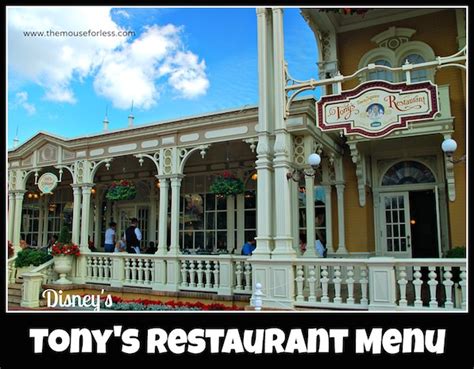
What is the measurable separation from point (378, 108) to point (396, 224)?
4257 millimetres

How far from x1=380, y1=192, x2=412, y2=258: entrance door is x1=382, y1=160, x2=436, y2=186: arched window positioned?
0.96ft

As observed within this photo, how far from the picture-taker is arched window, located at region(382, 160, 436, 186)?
9.42 m

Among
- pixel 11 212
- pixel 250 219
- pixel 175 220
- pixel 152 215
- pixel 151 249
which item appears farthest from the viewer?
pixel 152 215

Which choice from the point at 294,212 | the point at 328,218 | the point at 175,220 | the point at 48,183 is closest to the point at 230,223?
the point at 175,220

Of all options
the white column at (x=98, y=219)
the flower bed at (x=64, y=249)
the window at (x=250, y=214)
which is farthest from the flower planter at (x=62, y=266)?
the window at (x=250, y=214)

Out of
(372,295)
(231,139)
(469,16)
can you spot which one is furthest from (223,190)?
(469,16)

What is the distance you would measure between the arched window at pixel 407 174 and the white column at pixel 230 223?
391 cm

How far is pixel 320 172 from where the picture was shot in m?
10.1

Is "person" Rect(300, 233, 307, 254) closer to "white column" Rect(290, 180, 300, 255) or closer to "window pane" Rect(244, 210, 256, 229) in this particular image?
"window pane" Rect(244, 210, 256, 229)

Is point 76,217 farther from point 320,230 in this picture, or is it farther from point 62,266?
point 320,230

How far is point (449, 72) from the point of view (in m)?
8.99

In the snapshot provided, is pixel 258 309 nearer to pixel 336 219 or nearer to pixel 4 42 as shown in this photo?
pixel 336 219

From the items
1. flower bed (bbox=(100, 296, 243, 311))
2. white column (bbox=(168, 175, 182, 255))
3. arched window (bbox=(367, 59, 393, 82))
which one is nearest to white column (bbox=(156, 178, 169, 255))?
white column (bbox=(168, 175, 182, 255))

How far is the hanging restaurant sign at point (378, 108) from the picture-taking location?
6.05 metres
